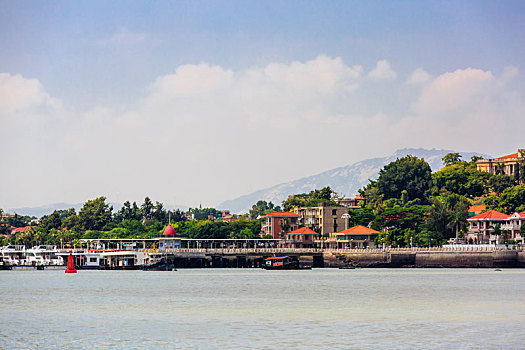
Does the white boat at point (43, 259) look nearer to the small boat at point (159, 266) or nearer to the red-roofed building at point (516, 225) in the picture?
the small boat at point (159, 266)

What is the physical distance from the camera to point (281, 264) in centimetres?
17238

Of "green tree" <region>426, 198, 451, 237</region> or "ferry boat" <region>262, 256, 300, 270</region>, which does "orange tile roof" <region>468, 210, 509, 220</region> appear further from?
"ferry boat" <region>262, 256, 300, 270</region>

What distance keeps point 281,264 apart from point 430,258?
28910mm

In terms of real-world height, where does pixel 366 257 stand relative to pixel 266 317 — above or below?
above

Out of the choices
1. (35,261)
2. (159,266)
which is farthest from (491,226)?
(35,261)

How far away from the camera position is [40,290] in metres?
100

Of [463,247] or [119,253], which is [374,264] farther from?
[119,253]

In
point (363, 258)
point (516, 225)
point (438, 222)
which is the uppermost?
point (438, 222)

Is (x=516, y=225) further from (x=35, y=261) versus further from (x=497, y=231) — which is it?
(x=35, y=261)

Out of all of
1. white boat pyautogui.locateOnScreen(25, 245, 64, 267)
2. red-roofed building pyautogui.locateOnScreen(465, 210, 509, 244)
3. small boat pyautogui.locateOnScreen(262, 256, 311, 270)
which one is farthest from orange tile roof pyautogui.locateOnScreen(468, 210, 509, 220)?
white boat pyautogui.locateOnScreen(25, 245, 64, 267)

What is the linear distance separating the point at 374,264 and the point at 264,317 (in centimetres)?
11474

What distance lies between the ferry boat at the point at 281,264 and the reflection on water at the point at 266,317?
6803 centimetres

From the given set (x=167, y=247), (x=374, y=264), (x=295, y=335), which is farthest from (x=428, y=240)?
(x=295, y=335)

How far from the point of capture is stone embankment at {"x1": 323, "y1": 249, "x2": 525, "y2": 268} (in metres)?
161
